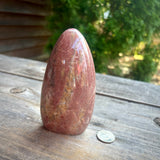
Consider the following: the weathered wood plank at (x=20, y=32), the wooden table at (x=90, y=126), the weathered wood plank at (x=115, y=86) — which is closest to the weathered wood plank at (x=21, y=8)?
the weathered wood plank at (x=20, y=32)

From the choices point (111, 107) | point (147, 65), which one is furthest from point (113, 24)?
point (111, 107)

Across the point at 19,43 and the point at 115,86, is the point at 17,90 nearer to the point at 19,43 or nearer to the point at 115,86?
the point at 115,86

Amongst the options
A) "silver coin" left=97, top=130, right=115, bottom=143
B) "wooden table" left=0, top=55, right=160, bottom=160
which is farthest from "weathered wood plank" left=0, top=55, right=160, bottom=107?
"silver coin" left=97, top=130, right=115, bottom=143

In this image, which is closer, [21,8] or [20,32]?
[21,8]

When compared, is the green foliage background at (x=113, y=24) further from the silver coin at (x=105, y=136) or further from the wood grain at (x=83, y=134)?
the silver coin at (x=105, y=136)

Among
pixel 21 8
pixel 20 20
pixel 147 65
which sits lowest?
pixel 147 65

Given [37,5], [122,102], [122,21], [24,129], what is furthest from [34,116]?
[37,5]
